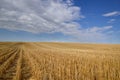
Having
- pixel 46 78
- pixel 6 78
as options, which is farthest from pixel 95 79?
pixel 6 78

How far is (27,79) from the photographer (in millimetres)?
8555

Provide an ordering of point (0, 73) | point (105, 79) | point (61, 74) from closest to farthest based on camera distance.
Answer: point (105, 79) < point (61, 74) < point (0, 73)

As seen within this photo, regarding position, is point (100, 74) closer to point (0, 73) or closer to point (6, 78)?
point (6, 78)

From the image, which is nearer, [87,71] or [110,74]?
[110,74]

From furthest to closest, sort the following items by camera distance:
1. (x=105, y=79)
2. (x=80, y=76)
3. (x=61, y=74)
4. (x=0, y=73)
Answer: (x=0, y=73)
(x=61, y=74)
(x=80, y=76)
(x=105, y=79)

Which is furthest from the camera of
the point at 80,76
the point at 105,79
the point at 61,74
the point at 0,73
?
the point at 0,73

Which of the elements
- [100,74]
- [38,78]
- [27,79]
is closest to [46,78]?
[38,78]

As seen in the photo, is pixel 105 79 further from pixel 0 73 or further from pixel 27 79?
pixel 0 73

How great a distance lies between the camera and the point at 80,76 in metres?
8.54

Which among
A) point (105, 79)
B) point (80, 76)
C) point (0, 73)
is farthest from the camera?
point (0, 73)

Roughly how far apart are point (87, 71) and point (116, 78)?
75.3 inches

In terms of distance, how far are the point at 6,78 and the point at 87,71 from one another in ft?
16.1

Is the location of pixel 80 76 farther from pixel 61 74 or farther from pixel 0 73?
pixel 0 73

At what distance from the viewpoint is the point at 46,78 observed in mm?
8422
